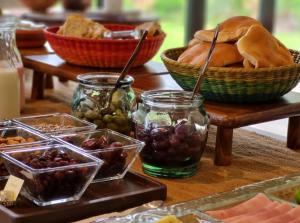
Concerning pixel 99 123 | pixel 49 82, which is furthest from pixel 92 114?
pixel 49 82

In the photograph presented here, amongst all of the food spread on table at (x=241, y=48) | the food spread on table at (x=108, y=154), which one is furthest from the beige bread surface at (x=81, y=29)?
the food spread on table at (x=108, y=154)

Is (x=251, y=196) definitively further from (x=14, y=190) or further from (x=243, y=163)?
(x=14, y=190)

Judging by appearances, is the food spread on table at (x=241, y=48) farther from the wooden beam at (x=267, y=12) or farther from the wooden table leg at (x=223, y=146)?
the wooden beam at (x=267, y=12)

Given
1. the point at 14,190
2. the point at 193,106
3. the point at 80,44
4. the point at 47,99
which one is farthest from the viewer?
the point at 47,99

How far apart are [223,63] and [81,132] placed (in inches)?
13.1

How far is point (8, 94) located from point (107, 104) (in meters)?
0.27

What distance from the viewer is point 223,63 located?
1456 millimetres

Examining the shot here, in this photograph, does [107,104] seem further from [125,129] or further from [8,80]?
[8,80]

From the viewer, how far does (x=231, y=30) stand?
152 cm

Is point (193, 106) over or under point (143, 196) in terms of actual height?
over

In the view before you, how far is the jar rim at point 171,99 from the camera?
1298 millimetres

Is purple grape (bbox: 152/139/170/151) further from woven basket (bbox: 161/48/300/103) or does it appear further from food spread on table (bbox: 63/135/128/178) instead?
woven basket (bbox: 161/48/300/103)

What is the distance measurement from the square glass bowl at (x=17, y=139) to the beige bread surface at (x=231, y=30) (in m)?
0.44

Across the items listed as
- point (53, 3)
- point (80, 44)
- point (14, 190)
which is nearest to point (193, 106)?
point (14, 190)
